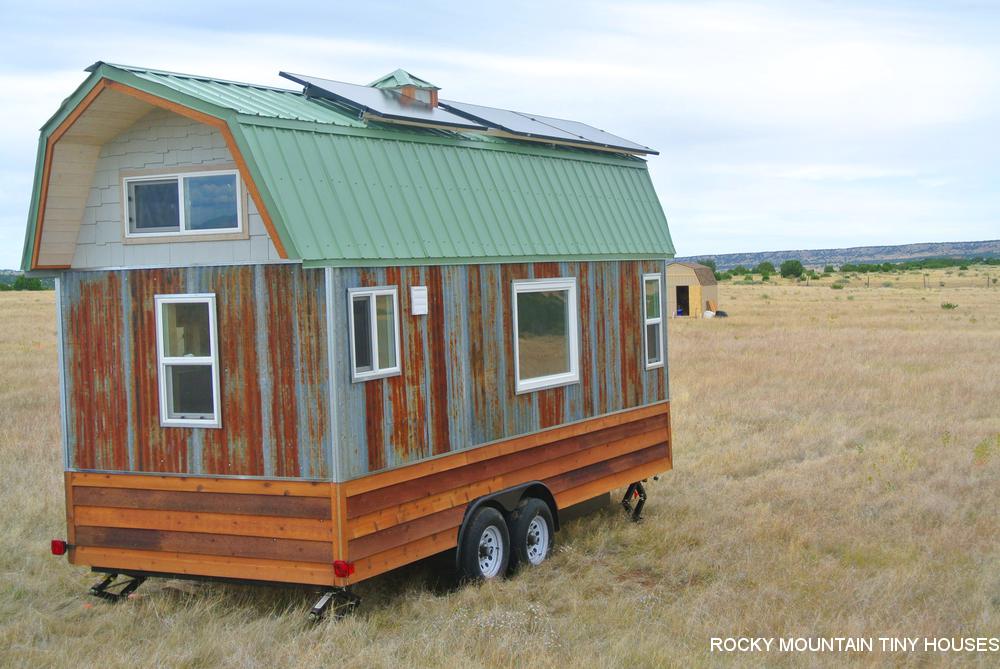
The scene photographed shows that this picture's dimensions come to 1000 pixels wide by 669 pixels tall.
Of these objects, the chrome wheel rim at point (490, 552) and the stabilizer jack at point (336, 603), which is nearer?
the stabilizer jack at point (336, 603)

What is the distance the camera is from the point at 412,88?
10.6 m

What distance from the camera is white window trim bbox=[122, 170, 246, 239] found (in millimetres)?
8258

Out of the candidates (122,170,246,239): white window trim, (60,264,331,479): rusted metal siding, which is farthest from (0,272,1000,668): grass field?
(122,170,246,239): white window trim

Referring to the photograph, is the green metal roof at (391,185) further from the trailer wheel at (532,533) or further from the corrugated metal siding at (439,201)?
the trailer wheel at (532,533)

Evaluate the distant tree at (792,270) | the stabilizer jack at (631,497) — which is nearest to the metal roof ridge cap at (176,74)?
the stabilizer jack at (631,497)

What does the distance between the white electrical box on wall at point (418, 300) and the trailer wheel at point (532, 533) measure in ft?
7.80

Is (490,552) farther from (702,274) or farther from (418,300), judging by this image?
(702,274)

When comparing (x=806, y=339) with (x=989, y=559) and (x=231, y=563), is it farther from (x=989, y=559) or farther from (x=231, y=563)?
(x=231, y=563)

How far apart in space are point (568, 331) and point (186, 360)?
4070 mm

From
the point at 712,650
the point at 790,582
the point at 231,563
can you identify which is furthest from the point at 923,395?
the point at 231,563

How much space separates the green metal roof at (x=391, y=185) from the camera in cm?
793

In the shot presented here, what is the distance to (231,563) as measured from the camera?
844 centimetres

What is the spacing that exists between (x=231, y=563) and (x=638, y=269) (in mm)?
5936

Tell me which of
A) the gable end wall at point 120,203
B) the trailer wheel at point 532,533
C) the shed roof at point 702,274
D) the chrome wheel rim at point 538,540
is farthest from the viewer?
the shed roof at point 702,274
